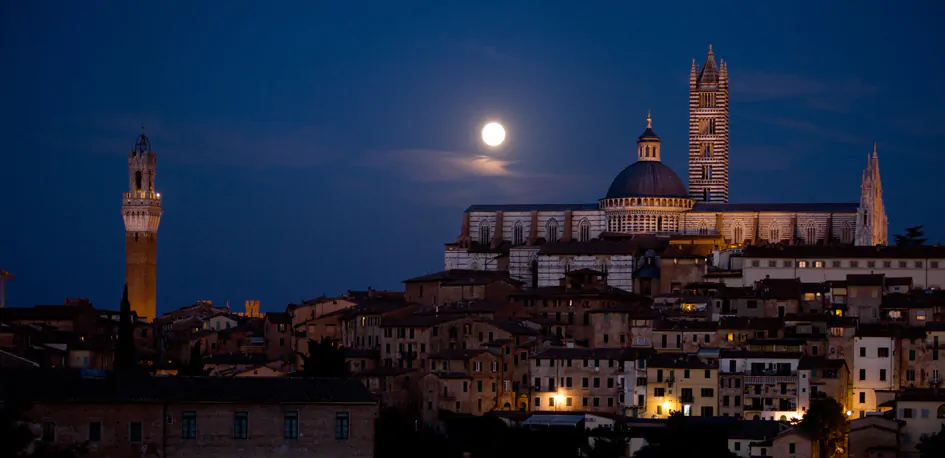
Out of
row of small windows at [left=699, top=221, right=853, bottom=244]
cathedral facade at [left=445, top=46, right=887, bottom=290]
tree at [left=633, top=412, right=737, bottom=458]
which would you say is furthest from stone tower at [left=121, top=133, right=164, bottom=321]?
tree at [left=633, top=412, right=737, bottom=458]

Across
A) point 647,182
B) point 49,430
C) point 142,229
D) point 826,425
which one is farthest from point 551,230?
point 49,430

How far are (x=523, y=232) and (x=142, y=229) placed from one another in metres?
18.7

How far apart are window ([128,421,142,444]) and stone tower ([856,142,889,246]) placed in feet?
163

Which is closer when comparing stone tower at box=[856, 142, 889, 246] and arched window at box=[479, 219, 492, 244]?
stone tower at box=[856, 142, 889, 246]

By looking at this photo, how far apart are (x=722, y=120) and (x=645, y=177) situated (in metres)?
14.1

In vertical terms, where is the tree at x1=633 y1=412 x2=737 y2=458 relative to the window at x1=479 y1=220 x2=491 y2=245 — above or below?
below

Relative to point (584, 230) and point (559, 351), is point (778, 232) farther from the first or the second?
point (559, 351)

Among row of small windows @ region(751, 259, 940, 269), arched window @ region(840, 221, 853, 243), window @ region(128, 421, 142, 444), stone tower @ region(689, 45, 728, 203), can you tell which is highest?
stone tower @ region(689, 45, 728, 203)

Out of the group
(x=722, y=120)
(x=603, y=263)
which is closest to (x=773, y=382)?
(x=603, y=263)

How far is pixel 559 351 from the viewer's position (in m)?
66.7

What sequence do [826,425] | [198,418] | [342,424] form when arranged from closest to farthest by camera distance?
1. [198,418]
2. [342,424]
3. [826,425]

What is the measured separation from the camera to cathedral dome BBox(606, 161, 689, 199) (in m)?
93.4

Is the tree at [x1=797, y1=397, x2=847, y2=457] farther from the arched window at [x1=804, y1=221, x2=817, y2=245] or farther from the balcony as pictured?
the arched window at [x1=804, y1=221, x2=817, y2=245]

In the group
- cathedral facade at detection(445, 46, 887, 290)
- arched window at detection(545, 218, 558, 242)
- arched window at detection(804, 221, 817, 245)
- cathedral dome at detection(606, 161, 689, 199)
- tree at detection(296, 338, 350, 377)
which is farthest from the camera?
arched window at detection(545, 218, 558, 242)
